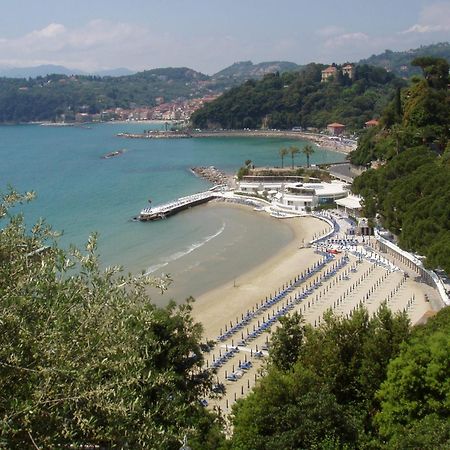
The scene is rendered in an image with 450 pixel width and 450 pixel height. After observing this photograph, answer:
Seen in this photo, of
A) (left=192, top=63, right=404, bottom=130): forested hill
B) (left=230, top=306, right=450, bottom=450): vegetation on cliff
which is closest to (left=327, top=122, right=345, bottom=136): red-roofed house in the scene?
(left=192, top=63, right=404, bottom=130): forested hill

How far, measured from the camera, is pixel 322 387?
382 inches

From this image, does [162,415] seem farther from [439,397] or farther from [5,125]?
[5,125]

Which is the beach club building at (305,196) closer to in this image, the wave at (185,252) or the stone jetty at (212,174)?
the wave at (185,252)

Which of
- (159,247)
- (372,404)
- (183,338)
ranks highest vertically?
(183,338)

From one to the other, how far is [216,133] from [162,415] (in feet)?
339

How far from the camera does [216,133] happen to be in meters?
109

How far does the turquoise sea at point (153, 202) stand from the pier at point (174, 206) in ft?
3.02

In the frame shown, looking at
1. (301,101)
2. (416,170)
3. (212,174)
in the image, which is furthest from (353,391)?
(301,101)

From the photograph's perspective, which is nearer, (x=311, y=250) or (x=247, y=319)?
(x=247, y=319)

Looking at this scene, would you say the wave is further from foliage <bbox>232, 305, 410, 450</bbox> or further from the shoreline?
the shoreline

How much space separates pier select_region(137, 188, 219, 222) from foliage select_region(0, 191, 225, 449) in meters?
35.3

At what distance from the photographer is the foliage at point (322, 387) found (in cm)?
877

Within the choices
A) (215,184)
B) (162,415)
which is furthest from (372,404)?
(215,184)

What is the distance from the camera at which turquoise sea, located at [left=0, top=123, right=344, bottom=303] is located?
99.4 ft
